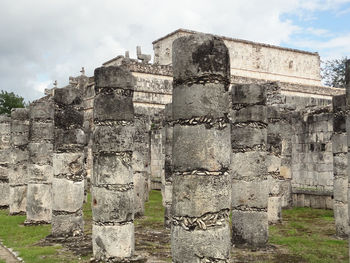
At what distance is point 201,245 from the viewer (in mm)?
4895

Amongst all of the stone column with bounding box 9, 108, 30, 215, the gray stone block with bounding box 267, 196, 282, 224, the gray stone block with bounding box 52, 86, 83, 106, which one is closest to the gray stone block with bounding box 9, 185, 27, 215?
the stone column with bounding box 9, 108, 30, 215

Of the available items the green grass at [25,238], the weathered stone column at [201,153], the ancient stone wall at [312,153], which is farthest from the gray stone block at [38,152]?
the ancient stone wall at [312,153]

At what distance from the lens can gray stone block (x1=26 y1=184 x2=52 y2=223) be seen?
11273mm

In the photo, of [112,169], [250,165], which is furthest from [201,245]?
[250,165]

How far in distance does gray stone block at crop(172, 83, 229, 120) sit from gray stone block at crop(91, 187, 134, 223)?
2.72 metres

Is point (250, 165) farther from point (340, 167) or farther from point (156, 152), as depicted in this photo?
point (156, 152)

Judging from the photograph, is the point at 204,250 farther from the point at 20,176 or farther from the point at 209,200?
the point at 20,176

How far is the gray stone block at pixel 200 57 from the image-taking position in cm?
525

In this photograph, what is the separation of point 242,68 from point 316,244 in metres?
24.4

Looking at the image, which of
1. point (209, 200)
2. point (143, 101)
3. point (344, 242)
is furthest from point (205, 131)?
point (143, 101)

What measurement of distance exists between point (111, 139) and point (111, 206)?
1168 millimetres

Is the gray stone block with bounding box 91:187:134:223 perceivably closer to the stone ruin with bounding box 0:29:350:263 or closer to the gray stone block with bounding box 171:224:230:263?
the stone ruin with bounding box 0:29:350:263

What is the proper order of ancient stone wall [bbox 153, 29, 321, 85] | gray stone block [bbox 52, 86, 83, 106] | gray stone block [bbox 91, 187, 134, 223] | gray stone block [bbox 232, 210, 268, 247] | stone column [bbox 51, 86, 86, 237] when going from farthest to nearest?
ancient stone wall [bbox 153, 29, 321, 85], gray stone block [bbox 52, 86, 83, 106], stone column [bbox 51, 86, 86, 237], gray stone block [bbox 232, 210, 268, 247], gray stone block [bbox 91, 187, 134, 223]

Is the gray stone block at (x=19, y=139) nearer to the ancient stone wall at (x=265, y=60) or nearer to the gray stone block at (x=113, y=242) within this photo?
the gray stone block at (x=113, y=242)
